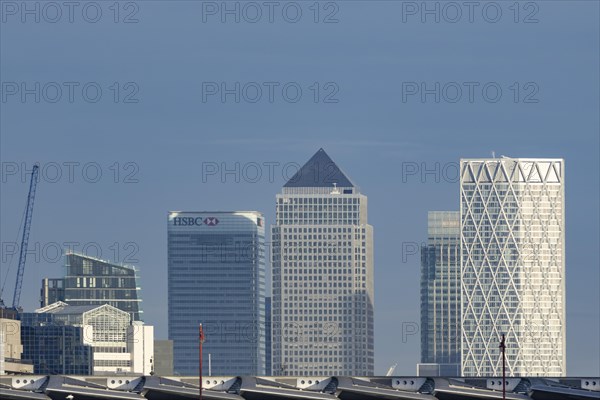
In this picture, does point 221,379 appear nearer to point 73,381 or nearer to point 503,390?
point 73,381

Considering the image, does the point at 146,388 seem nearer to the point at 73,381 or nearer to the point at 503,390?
the point at 73,381

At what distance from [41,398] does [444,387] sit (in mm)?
30596

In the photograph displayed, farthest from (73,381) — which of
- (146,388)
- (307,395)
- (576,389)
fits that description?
(576,389)

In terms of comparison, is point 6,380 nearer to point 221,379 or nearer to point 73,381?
point 73,381

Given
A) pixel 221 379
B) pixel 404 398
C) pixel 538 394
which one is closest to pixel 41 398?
pixel 221 379

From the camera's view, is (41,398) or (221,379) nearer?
(41,398)

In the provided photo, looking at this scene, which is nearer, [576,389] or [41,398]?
[41,398]

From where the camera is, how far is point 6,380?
150 m

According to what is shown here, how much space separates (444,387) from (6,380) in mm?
33391

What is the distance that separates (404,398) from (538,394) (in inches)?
449

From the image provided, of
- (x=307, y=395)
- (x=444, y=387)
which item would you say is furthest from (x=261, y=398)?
(x=444, y=387)

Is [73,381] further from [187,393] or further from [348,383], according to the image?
[348,383]

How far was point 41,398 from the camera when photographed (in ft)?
461

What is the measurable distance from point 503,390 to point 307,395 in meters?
14.7
